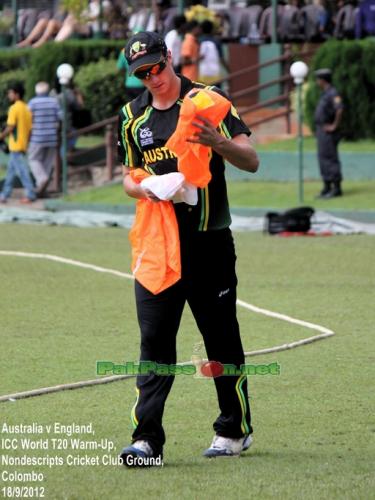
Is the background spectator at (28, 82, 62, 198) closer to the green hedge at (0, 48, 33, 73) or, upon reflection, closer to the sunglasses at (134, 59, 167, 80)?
the green hedge at (0, 48, 33, 73)

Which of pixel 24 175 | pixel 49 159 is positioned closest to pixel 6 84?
pixel 49 159

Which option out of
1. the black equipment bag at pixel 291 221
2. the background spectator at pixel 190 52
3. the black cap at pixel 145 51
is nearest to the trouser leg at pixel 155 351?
the black cap at pixel 145 51

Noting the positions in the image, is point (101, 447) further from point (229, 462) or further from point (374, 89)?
point (374, 89)

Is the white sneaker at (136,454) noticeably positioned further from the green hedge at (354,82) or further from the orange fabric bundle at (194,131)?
the green hedge at (354,82)

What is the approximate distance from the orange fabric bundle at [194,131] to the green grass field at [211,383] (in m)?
1.42

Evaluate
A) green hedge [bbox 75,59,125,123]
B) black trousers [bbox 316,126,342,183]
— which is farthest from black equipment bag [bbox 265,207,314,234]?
green hedge [bbox 75,59,125,123]

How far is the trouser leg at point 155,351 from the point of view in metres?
7.05

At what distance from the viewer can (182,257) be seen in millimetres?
7109

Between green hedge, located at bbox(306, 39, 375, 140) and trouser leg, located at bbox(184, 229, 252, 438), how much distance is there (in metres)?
19.2

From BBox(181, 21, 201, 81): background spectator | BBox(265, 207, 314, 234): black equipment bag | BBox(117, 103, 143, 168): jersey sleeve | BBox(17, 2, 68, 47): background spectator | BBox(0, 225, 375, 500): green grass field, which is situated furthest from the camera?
BBox(17, 2, 68, 47): background spectator

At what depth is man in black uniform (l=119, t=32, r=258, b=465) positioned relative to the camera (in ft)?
23.0

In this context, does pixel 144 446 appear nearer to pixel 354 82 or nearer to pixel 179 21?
pixel 354 82

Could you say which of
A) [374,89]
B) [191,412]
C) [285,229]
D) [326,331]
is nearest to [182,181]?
[191,412]

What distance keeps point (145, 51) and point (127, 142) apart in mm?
502
